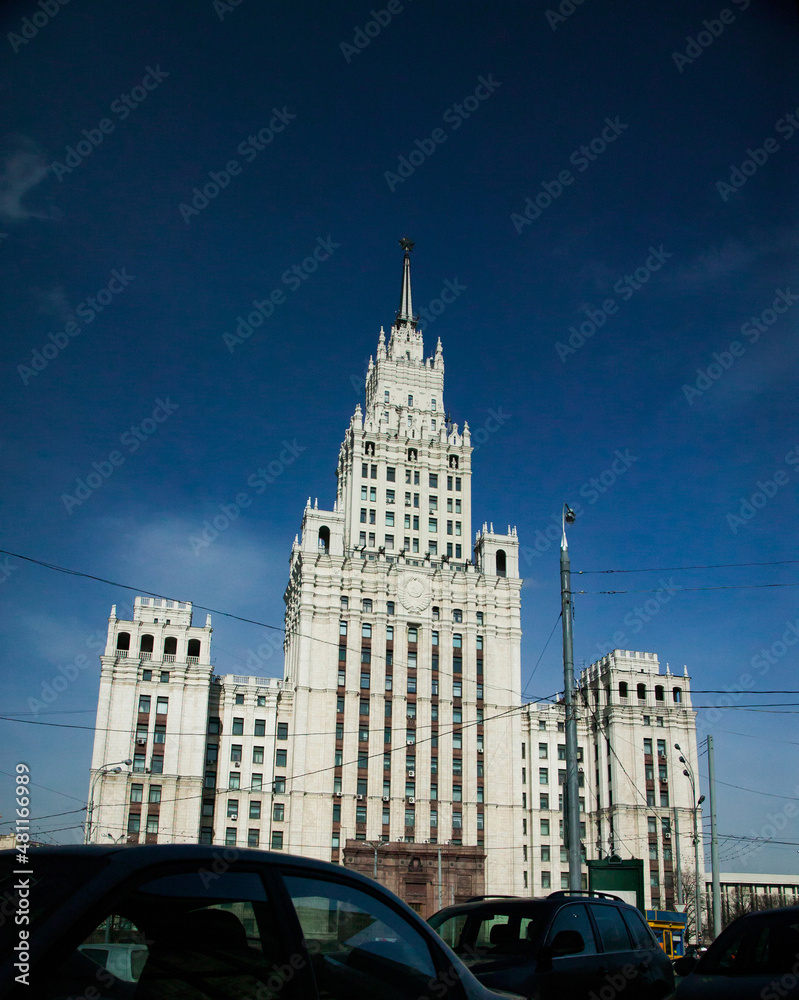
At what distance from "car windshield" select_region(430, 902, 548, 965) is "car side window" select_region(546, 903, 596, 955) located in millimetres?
157

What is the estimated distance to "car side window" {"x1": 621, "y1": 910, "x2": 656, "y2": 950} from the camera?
33.0 ft

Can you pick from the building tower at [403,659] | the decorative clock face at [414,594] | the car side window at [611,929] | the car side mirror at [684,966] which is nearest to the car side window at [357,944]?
the car side mirror at [684,966]

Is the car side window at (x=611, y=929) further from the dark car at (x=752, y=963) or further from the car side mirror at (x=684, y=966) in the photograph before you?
the dark car at (x=752, y=963)

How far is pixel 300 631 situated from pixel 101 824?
19776 mm

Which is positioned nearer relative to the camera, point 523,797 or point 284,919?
point 284,919

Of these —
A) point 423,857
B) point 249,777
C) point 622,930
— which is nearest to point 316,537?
point 249,777

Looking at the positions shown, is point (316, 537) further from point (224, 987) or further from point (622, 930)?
point (224, 987)

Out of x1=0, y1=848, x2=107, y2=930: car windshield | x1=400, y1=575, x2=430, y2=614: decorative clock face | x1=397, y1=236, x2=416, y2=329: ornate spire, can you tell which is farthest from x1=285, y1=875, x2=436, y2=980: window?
x1=397, y1=236, x2=416, y2=329: ornate spire

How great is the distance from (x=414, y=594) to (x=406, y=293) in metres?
34.0

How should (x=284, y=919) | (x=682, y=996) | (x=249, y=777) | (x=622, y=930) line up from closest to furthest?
1. (x=284, y=919)
2. (x=682, y=996)
3. (x=622, y=930)
4. (x=249, y=777)

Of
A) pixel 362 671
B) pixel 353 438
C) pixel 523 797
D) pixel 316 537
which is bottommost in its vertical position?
pixel 523 797

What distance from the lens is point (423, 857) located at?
6275cm

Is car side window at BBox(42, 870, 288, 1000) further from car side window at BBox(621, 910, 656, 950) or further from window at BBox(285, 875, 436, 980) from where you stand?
car side window at BBox(621, 910, 656, 950)

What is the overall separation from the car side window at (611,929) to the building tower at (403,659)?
54928 millimetres
